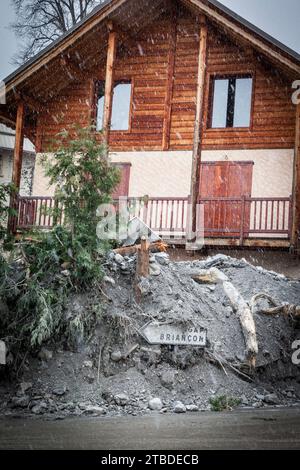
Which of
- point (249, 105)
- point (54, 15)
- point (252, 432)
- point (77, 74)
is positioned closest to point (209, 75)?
point (249, 105)

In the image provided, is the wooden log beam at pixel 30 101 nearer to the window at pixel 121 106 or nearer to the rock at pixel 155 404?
the window at pixel 121 106

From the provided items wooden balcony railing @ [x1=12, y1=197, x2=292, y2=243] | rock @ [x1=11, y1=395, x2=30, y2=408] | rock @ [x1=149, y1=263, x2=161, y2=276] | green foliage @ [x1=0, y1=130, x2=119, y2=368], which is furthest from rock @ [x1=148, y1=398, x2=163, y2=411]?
wooden balcony railing @ [x1=12, y1=197, x2=292, y2=243]

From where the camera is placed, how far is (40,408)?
822 centimetres

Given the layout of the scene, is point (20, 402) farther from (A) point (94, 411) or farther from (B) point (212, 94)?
(B) point (212, 94)

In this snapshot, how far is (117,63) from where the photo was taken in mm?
20406

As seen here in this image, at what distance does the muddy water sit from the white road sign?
5.15ft

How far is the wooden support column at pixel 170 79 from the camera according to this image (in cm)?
1927

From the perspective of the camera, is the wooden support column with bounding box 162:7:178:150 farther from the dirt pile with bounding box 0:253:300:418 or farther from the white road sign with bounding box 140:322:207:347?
the white road sign with bounding box 140:322:207:347

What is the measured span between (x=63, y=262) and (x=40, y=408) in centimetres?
265

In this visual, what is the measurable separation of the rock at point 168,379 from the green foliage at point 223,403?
2.08 ft

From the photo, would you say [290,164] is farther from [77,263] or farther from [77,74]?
[77,263]

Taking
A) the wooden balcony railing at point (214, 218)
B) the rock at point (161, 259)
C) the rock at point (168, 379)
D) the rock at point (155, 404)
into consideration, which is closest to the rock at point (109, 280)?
the rock at point (161, 259)

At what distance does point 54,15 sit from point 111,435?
24321 mm

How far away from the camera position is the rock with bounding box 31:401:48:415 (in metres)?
8.13
